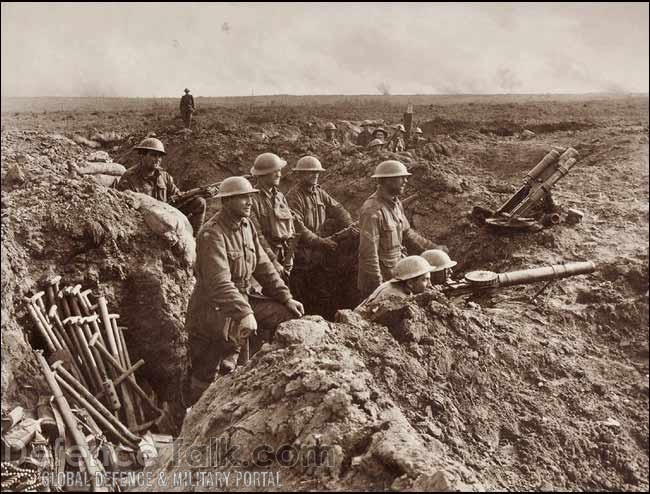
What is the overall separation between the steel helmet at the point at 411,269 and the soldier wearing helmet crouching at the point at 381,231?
4.04 ft

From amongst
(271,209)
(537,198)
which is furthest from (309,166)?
(537,198)

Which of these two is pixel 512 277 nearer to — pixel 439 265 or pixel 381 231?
pixel 439 265

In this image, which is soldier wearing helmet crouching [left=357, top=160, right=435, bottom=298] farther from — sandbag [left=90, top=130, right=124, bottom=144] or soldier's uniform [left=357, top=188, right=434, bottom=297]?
sandbag [left=90, top=130, right=124, bottom=144]

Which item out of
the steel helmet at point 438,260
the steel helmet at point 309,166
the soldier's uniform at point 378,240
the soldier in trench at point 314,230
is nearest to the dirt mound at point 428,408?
the steel helmet at point 438,260

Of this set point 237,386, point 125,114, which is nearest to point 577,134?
point 237,386

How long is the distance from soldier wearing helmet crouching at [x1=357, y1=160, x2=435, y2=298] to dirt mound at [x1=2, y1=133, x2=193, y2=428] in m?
2.41

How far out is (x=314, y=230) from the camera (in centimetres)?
876

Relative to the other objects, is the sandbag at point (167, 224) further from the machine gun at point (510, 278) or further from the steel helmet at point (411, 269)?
the machine gun at point (510, 278)

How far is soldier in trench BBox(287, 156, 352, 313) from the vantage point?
8648 millimetres

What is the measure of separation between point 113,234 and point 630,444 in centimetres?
585

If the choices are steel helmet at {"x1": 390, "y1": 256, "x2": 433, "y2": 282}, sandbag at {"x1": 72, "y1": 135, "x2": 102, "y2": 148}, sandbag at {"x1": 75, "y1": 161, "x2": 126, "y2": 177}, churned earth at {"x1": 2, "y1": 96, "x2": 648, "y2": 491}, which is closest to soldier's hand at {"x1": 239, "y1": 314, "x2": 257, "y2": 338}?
churned earth at {"x1": 2, "y1": 96, "x2": 648, "y2": 491}

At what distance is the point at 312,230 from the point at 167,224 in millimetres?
1996

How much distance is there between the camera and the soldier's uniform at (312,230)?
8688mm

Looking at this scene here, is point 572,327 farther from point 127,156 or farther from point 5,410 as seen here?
point 127,156
